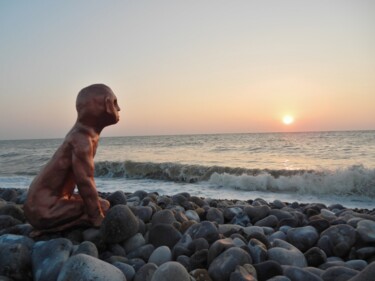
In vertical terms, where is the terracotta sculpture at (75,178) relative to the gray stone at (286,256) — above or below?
above

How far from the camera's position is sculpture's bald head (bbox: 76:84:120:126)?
346 centimetres

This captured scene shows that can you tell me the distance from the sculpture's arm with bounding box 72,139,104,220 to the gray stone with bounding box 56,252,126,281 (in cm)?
85

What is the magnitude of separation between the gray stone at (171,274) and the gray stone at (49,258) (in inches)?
33.7

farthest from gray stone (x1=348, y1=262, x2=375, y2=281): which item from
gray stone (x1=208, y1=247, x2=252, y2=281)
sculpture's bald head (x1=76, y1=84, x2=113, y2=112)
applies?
sculpture's bald head (x1=76, y1=84, x2=113, y2=112)

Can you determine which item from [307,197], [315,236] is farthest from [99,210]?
[307,197]

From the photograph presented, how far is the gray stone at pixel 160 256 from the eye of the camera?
3.00m

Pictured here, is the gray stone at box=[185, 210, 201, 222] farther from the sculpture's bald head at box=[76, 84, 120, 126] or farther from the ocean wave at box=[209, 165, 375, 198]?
the ocean wave at box=[209, 165, 375, 198]

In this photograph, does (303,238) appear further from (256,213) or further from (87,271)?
(87,271)

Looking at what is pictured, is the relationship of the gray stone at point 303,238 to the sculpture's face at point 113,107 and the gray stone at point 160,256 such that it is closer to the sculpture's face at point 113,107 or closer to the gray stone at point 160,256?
the gray stone at point 160,256

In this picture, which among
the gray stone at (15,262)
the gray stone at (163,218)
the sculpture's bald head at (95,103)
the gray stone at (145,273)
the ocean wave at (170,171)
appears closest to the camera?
the gray stone at (145,273)

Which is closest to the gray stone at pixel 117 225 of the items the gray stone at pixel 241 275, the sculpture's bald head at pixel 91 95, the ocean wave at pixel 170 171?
the sculpture's bald head at pixel 91 95

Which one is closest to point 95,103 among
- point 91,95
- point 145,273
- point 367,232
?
point 91,95

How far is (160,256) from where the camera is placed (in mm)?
3027

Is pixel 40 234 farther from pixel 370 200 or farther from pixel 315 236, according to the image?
pixel 370 200
